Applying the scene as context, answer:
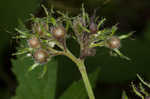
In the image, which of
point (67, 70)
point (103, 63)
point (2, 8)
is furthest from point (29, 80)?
point (2, 8)

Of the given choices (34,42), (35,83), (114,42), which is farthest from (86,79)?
(35,83)

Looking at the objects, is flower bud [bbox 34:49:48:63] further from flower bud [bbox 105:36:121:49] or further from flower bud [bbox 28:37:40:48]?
flower bud [bbox 105:36:121:49]

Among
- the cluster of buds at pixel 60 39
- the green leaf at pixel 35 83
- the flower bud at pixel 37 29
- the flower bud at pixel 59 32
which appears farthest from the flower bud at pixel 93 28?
the green leaf at pixel 35 83

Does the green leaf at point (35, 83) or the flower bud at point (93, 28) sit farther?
the green leaf at point (35, 83)

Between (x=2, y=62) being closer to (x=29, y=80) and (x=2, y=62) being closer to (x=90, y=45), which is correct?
(x=29, y=80)

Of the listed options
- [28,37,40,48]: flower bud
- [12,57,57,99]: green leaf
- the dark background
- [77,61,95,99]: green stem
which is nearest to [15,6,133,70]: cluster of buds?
[28,37,40,48]: flower bud

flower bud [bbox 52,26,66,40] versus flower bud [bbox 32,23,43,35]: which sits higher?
flower bud [bbox 32,23,43,35]

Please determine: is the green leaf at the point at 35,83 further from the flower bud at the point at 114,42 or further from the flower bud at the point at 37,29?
the flower bud at the point at 114,42

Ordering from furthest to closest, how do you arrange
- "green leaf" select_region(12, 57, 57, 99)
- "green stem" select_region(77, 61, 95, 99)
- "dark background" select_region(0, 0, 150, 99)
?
"dark background" select_region(0, 0, 150, 99) → "green leaf" select_region(12, 57, 57, 99) → "green stem" select_region(77, 61, 95, 99)
